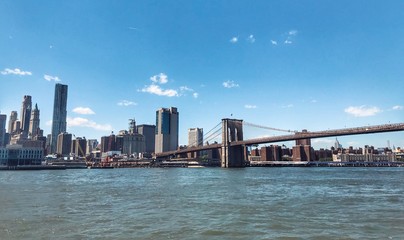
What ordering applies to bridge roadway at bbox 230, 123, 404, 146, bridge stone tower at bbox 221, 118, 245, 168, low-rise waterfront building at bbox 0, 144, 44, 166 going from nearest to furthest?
bridge roadway at bbox 230, 123, 404, 146 → bridge stone tower at bbox 221, 118, 245, 168 → low-rise waterfront building at bbox 0, 144, 44, 166

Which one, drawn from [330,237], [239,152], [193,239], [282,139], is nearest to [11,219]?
[193,239]

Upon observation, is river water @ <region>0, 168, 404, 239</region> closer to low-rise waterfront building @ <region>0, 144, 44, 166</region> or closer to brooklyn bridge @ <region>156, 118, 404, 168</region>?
brooklyn bridge @ <region>156, 118, 404, 168</region>

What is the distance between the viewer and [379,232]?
1134 cm

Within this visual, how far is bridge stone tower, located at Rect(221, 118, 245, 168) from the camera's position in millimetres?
106125

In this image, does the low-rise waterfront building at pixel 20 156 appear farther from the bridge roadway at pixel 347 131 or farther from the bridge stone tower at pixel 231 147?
the bridge roadway at pixel 347 131

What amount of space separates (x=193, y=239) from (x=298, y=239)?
328cm

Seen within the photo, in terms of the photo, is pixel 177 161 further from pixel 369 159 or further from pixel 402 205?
pixel 402 205

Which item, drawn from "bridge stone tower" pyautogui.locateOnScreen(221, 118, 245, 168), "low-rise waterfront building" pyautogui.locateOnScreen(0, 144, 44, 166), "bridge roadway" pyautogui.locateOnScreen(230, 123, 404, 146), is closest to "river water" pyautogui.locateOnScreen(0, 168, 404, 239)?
"bridge roadway" pyautogui.locateOnScreen(230, 123, 404, 146)

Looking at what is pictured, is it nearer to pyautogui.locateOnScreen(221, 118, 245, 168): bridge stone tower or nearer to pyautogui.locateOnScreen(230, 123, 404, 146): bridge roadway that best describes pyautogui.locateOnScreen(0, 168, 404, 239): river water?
pyautogui.locateOnScreen(230, 123, 404, 146): bridge roadway

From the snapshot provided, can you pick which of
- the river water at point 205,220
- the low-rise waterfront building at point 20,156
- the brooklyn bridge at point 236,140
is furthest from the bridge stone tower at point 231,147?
the river water at point 205,220

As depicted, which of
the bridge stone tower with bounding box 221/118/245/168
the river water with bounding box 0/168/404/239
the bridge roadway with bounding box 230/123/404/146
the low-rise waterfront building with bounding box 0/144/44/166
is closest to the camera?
the river water with bounding box 0/168/404/239

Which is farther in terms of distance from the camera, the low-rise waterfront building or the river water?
Answer: the low-rise waterfront building

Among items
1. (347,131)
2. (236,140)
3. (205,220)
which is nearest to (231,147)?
(236,140)

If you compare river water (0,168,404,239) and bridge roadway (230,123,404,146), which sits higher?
bridge roadway (230,123,404,146)
